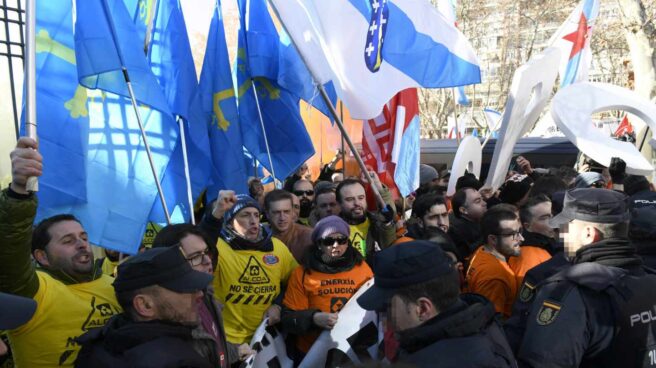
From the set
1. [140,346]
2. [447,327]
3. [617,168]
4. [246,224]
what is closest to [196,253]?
[246,224]

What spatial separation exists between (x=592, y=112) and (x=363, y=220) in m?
4.41

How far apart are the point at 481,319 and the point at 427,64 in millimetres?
4255

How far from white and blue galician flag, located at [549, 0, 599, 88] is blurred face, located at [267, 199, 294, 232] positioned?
703 cm

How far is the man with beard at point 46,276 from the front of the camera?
2443 mm

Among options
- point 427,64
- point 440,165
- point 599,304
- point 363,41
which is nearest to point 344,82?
point 363,41

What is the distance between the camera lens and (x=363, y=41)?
561 cm

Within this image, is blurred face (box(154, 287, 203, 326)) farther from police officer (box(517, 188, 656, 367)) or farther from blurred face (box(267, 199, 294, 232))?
blurred face (box(267, 199, 294, 232))

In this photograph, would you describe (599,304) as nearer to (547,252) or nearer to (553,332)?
(553,332)

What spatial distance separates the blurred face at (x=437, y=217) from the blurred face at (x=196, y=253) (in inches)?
75.0

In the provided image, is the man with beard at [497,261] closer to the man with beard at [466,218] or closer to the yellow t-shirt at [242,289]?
the man with beard at [466,218]

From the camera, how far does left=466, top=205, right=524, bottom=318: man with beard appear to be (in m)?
3.88

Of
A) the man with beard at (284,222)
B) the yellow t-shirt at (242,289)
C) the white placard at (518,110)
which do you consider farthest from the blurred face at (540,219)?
the white placard at (518,110)

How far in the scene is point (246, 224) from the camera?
13.8 ft

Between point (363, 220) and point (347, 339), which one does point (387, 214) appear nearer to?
point (363, 220)
